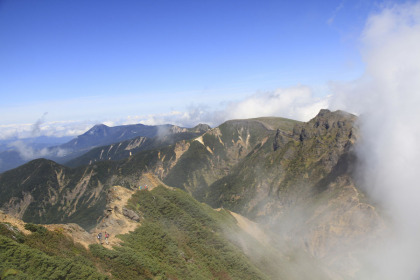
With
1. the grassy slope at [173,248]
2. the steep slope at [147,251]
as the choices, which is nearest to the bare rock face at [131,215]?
the steep slope at [147,251]

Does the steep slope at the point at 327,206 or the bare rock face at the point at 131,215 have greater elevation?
the bare rock face at the point at 131,215

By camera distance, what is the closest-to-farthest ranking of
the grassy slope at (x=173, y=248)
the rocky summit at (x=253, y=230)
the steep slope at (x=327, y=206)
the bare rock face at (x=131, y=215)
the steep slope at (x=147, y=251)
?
the steep slope at (x=147, y=251) → the grassy slope at (x=173, y=248) → the rocky summit at (x=253, y=230) → the bare rock face at (x=131, y=215) → the steep slope at (x=327, y=206)

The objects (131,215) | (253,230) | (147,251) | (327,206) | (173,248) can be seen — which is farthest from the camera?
(327,206)

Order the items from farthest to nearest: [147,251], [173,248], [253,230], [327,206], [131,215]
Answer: [327,206] < [253,230] < [131,215] < [173,248] < [147,251]

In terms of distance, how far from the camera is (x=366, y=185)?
470 ft

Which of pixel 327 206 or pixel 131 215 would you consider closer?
pixel 131 215

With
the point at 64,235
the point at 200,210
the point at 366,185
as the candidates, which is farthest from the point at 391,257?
the point at 64,235

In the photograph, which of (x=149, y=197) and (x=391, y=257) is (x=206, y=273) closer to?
(x=149, y=197)

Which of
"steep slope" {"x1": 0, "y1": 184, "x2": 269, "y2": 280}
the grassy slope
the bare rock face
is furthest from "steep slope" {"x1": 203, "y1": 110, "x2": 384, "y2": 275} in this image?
the bare rock face

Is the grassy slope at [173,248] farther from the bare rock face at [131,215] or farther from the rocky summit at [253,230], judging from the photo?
the bare rock face at [131,215]

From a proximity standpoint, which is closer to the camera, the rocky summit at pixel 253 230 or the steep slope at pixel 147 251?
the steep slope at pixel 147 251

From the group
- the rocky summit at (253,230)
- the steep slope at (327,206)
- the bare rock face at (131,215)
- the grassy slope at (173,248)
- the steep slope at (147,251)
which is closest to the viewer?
the steep slope at (147,251)

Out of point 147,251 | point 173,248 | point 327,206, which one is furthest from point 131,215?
point 327,206

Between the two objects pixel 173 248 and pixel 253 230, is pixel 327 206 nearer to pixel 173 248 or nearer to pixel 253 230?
pixel 253 230
